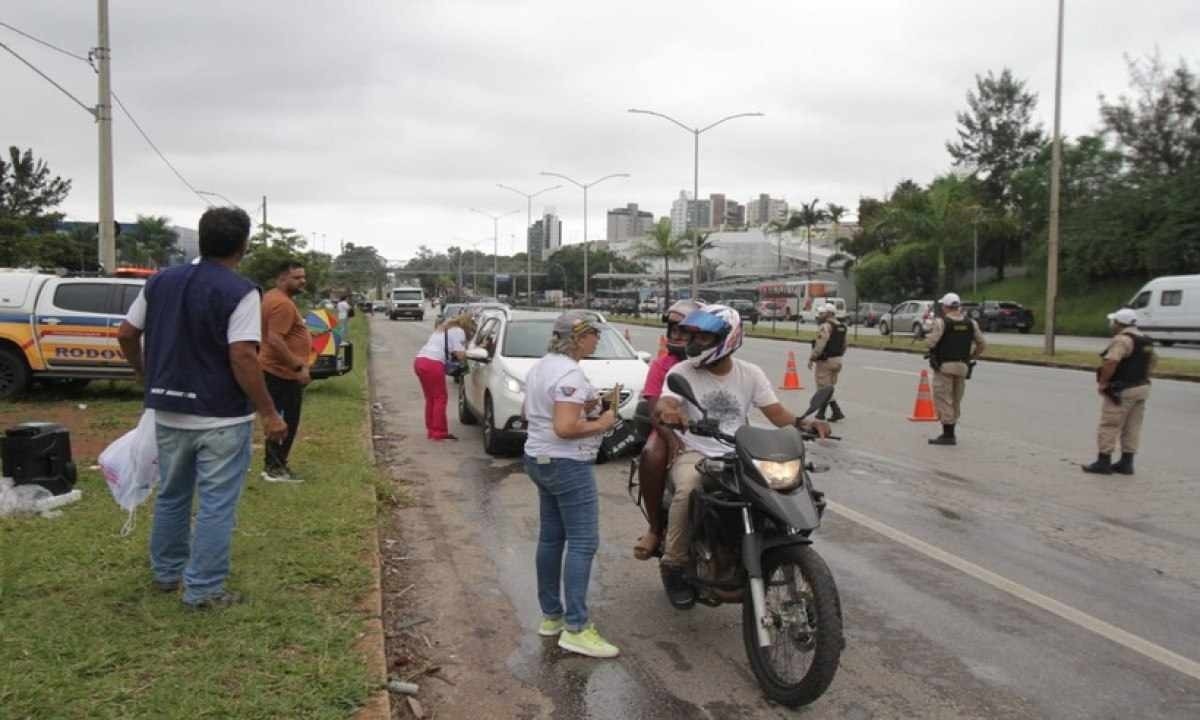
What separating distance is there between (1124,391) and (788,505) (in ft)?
21.3

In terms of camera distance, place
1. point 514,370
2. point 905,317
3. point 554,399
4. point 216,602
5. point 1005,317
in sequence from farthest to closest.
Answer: point 1005,317 < point 905,317 < point 514,370 < point 216,602 < point 554,399

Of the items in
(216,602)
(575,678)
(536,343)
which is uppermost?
(536,343)

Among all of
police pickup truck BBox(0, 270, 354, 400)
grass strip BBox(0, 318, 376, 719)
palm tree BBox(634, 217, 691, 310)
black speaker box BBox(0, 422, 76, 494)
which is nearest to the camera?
grass strip BBox(0, 318, 376, 719)

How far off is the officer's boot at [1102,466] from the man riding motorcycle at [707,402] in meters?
5.68

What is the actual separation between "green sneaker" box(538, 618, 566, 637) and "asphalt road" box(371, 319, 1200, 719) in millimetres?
63

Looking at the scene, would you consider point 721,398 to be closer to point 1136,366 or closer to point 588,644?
point 588,644

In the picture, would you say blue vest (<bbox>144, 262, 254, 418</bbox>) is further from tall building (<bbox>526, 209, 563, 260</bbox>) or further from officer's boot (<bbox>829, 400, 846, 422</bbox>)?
tall building (<bbox>526, 209, 563, 260</bbox>)

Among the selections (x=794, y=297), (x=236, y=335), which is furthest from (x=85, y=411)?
(x=794, y=297)

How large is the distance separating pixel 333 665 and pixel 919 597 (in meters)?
3.18

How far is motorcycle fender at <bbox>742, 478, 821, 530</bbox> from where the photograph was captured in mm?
3799

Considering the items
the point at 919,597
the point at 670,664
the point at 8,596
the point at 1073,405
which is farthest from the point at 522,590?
the point at 1073,405

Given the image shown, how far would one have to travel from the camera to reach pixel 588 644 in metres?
4.42

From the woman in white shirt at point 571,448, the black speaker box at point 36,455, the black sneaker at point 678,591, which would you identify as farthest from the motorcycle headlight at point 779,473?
the black speaker box at point 36,455

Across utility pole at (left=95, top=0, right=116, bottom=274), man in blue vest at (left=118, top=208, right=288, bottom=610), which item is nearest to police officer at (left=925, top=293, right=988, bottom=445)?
man in blue vest at (left=118, top=208, right=288, bottom=610)
